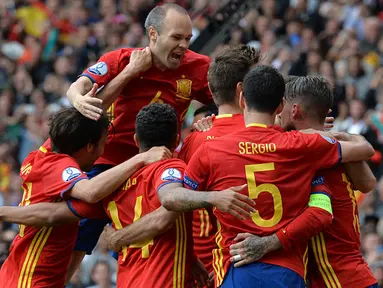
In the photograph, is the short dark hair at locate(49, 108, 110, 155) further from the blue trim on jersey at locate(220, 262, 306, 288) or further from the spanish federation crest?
the blue trim on jersey at locate(220, 262, 306, 288)

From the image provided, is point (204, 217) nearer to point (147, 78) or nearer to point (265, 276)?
point (265, 276)

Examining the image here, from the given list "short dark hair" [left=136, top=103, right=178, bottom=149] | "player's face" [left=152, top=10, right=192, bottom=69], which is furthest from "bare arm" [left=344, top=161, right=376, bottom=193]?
"player's face" [left=152, top=10, right=192, bottom=69]

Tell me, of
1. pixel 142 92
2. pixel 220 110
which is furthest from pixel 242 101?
pixel 142 92

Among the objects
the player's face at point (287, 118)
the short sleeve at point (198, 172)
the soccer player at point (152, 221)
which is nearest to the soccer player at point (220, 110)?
A: the player's face at point (287, 118)

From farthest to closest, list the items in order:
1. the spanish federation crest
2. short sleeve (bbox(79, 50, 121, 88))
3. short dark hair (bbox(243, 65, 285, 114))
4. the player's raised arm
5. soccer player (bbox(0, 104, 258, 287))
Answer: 1. the spanish federation crest
2. short sleeve (bbox(79, 50, 121, 88))
3. the player's raised arm
4. soccer player (bbox(0, 104, 258, 287))
5. short dark hair (bbox(243, 65, 285, 114))

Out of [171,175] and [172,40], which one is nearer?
[171,175]

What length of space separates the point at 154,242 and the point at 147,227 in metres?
0.14

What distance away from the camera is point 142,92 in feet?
28.4

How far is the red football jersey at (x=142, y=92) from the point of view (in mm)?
8633

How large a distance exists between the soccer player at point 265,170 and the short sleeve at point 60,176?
3.14 ft

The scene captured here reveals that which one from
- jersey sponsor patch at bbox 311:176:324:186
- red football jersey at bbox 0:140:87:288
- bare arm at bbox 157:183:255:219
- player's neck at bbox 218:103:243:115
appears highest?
player's neck at bbox 218:103:243:115

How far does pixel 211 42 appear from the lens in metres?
12.4

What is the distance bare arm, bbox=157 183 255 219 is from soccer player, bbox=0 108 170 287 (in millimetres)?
839

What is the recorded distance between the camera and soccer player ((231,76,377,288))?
24.2 feet
